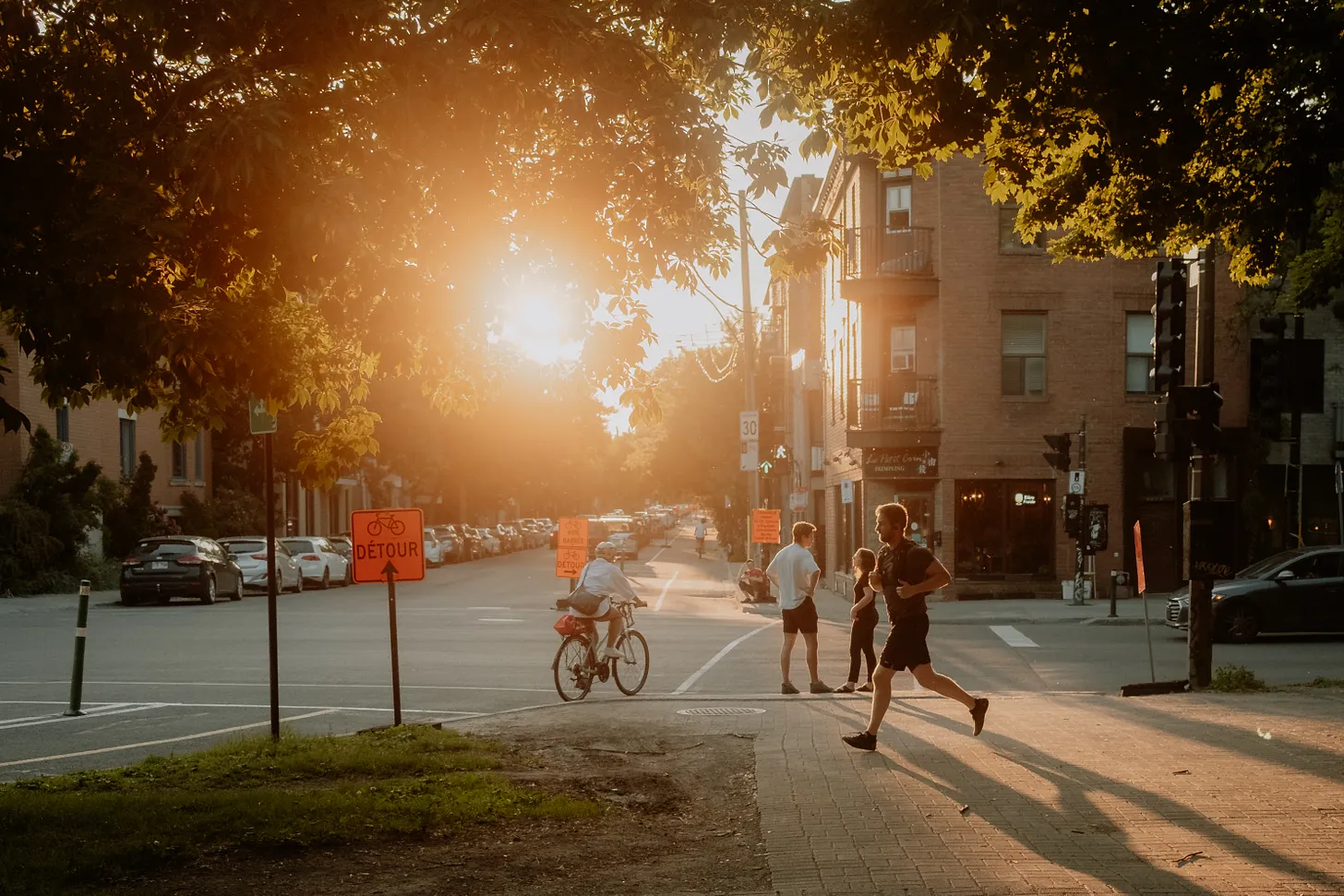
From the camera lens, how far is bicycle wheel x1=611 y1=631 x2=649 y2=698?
51.9 ft

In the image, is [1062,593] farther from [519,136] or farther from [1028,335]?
[519,136]

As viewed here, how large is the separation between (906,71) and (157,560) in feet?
87.2

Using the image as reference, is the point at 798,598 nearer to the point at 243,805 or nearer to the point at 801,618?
the point at 801,618

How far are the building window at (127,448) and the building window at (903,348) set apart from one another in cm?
2417

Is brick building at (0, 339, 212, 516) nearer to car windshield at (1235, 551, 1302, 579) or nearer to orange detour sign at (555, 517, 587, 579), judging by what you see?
orange detour sign at (555, 517, 587, 579)

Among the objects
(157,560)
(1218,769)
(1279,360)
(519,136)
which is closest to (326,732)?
(519,136)

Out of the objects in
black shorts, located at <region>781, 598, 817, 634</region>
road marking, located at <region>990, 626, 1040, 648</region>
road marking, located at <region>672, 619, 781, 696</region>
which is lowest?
road marking, located at <region>990, 626, 1040, 648</region>

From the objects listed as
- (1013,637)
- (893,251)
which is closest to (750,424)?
(893,251)

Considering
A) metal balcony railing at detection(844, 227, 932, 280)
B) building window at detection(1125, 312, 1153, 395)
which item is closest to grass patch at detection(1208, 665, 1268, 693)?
metal balcony railing at detection(844, 227, 932, 280)

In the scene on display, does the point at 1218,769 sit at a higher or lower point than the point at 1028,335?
lower

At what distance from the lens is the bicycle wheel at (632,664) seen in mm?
15828

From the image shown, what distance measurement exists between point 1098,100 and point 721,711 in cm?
646

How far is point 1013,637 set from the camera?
76.6 ft

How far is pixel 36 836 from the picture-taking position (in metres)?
7.37
